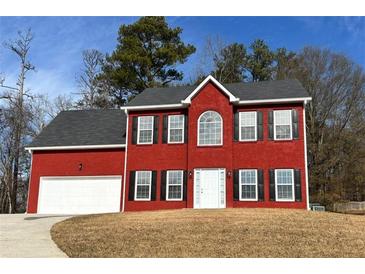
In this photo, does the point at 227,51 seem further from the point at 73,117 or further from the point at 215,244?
the point at 215,244

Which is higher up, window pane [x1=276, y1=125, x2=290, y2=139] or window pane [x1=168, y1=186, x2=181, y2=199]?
window pane [x1=276, y1=125, x2=290, y2=139]

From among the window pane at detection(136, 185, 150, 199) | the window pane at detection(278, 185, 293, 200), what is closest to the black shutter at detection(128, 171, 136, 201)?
the window pane at detection(136, 185, 150, 199)

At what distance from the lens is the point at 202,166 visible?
61.9ft

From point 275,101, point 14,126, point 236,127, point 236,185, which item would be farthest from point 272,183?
point 14,126

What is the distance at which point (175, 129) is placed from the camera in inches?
784

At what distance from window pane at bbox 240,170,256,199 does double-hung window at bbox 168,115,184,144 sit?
11.7ft

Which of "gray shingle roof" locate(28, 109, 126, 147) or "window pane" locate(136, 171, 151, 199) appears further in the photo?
"gray shingle roof" locate(28, 109, 126, 147)

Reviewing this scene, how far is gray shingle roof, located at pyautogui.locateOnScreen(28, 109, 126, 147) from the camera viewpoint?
71.6 feet

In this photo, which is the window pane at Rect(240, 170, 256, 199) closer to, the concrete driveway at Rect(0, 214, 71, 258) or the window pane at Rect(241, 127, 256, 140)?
the window pane at Rect(241, 127, 256, 140)

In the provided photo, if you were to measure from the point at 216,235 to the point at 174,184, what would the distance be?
7.88m

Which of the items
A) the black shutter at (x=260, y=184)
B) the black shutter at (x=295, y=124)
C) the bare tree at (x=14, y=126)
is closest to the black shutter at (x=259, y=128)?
the black shutter at (x=295, y=124)

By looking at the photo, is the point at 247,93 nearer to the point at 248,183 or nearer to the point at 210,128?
the point at 210,128

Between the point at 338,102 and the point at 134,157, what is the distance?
2007 cm
